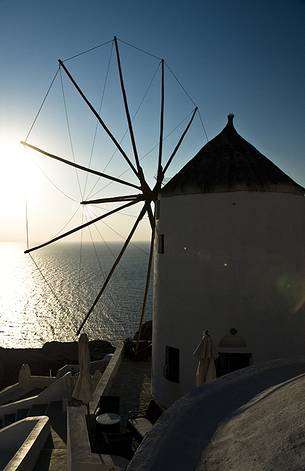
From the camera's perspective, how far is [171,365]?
13602 millimetres

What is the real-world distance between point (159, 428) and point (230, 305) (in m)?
7.38

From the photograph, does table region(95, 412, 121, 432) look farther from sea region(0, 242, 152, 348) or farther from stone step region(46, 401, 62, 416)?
sea region(0, 242, 152, 348)

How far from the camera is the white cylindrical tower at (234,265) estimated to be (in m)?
12.2

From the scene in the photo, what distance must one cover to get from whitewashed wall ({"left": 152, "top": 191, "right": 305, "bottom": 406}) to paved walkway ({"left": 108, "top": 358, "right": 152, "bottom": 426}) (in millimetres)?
2050

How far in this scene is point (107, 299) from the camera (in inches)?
4323

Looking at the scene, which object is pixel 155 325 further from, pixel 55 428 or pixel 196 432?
pixel 196 432

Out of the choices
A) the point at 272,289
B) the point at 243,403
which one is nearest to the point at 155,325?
the point at 272,289

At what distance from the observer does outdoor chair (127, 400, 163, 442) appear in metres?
10.2

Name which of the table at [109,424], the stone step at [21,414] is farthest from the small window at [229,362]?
the stone step at [21,414]

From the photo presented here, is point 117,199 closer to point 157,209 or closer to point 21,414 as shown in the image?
point 157,209

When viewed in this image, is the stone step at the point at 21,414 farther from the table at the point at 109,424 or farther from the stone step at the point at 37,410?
Answer: the table at the point at 109,424

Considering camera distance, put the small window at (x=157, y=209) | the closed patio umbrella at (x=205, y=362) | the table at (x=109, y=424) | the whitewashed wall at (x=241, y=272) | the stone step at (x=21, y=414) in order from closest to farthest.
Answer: the table at (x=109, y=424)
the closed patio umbrella at (x=205, y=362)
the whitewashed wall at (x=241, y=272)
the small window at (x=157, y=209)
the stone step at (x=21, y=414)

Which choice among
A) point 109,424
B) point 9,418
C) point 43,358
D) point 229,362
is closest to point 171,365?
point 229,362

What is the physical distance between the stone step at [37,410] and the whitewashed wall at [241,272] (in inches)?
283
